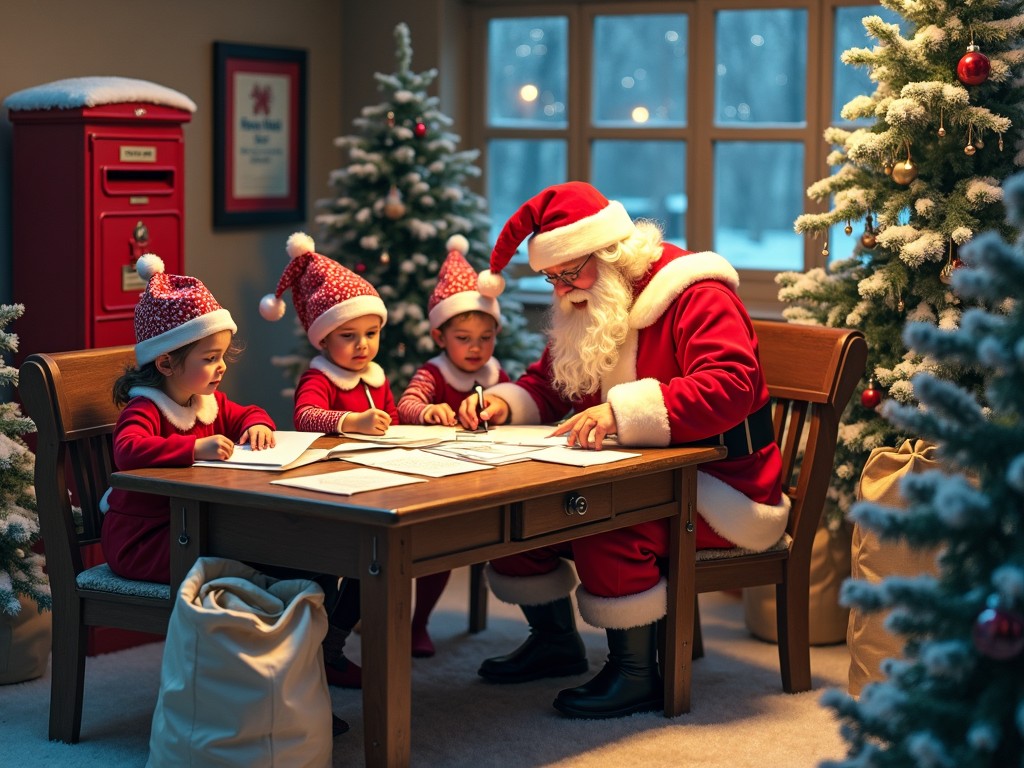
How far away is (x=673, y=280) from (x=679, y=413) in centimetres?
42

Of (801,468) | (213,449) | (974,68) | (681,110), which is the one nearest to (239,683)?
(213,449)

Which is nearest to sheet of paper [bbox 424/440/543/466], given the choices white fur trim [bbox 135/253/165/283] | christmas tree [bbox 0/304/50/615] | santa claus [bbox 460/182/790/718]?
santa claus [bbox 460/182/790/718]

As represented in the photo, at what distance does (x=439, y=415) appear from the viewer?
13.3ft

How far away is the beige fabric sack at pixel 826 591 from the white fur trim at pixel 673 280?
1.11 m

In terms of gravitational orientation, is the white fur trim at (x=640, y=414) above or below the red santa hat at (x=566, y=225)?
below

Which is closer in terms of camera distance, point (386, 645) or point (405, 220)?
point (386, 645)

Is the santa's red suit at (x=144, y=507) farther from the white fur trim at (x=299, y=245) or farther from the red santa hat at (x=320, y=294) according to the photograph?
the white fur trim at (x=299, y=245)

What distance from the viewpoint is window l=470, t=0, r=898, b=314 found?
5.50 meters

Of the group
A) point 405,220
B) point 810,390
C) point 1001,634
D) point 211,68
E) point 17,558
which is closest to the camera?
point 1001,634

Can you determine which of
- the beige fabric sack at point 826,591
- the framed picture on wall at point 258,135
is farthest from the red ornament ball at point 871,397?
the framed picture on wall at point 258,135

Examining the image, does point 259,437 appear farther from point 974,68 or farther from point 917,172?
point 974,68

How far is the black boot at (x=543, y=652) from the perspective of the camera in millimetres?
4184

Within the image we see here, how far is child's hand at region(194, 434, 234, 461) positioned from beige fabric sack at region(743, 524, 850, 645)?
6.49ft

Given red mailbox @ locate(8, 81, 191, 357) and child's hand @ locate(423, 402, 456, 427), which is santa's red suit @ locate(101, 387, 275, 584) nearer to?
child's hand @ locate(423, 402, 456, 427)
